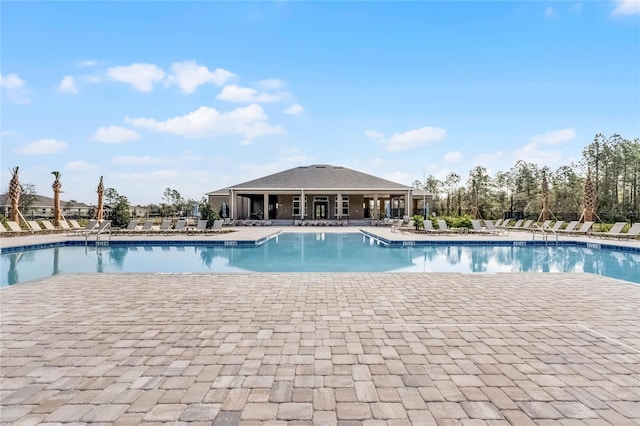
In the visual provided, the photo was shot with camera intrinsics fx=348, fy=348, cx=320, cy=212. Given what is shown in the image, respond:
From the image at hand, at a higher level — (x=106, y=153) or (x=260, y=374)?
(x=106, y=153)

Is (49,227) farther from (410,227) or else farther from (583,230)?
(583,230)

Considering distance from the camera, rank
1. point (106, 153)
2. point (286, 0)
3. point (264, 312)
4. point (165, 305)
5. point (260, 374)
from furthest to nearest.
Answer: point (106, 153) < point (286, 0) < point (165, 305) < point (264, 312) < point (260, 374)

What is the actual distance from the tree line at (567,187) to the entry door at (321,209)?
41.1 ft

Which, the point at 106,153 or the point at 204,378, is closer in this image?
the point at 204,378

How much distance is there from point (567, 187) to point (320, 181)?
23.5m

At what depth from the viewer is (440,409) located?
240 centimetres

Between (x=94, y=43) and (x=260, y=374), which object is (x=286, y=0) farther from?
(x=260, y=374)

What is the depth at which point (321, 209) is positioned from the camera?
31.1 m

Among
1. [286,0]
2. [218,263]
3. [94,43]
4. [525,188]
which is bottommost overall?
[218,263]

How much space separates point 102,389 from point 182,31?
1344cm

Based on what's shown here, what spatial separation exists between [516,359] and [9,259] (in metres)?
14.7

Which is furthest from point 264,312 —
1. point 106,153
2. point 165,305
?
point 106,153

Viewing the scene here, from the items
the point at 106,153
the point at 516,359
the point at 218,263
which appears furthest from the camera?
the point at 106,153

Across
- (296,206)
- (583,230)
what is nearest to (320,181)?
(296,206)
